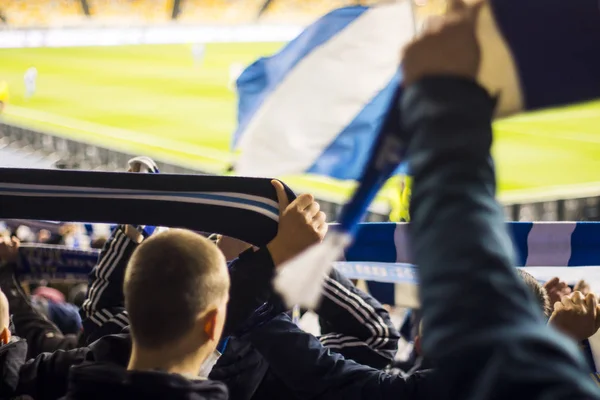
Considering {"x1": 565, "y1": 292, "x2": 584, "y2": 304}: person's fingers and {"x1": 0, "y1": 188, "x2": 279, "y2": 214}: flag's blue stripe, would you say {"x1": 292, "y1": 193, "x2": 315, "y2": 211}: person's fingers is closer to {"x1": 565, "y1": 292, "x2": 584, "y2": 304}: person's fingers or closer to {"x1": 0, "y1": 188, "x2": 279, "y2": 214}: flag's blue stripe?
{"x1": 0, "y1": 188, "x2": 279, "y2": 214}: flag's blue stripe

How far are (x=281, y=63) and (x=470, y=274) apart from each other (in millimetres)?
1807

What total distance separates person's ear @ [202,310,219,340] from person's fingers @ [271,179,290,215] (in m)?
0.40

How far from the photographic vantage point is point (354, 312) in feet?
6.13

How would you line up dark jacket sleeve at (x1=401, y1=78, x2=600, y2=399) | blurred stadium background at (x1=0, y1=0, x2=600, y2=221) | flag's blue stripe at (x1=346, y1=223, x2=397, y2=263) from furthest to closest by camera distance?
1. blurred stadium background at (x1=0, y1=0, x2=600, y2=221)
2. flag's blue stripe at (x1=346, y1=223, x2=397, y2=263)
3. dark jacket sleeve at (x1=401, y1=78, x2=600, y2=399)

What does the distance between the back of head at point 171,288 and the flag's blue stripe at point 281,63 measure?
3.10 ft

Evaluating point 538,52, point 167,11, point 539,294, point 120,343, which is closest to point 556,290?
point 539,294

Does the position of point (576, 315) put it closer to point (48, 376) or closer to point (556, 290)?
point (556, 290)

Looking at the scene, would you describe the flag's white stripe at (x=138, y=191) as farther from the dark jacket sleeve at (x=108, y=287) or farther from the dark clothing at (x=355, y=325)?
the dark jacket sleeve at (x=108, y=287)

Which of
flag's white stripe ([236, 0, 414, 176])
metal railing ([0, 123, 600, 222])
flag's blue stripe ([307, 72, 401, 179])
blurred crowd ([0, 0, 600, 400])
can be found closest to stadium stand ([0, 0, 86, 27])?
metal railing ([0, 123, 600, 222])

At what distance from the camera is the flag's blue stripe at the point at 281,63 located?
2137 mm

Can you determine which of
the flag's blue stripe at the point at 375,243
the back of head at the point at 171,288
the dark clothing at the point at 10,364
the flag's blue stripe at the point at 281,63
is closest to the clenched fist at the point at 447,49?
the back of head at the point at 171,288

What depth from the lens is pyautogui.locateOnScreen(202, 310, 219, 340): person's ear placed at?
1.11 meters

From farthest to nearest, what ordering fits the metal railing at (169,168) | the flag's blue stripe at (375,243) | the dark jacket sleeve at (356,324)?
the metal railing at (169,168)
the flag's blue stripe at (375,243)
the dark jacket sleeve at (356,324)

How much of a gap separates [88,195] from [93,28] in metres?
23.0
